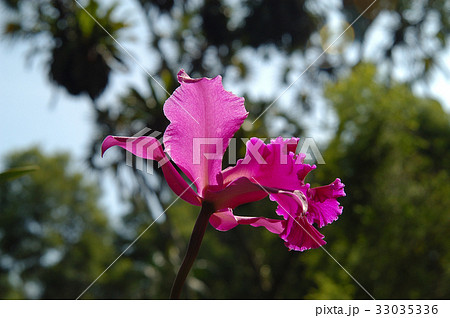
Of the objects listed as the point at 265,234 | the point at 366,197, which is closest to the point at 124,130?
the point at 265,234

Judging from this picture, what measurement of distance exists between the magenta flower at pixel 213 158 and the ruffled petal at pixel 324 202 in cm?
6

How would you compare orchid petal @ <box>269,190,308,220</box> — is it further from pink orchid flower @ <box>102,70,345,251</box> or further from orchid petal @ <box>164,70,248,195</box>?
orchid petal @ <box>164,70,248,195</box>

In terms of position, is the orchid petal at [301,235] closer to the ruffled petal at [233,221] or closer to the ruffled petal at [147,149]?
the ruffled petal at [233,221]

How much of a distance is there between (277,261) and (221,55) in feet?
14.4

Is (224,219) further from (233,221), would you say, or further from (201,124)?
(201,124)

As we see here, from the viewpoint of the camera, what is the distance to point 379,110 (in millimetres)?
5848

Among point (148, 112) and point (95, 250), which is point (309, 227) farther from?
point (95, 250)

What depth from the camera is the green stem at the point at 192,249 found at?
0.52 meters

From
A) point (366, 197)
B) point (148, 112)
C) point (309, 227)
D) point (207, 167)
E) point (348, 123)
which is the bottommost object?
point (366, 197)

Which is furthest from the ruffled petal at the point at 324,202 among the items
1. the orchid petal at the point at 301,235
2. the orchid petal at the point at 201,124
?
the orchid petal at the point at 201,124

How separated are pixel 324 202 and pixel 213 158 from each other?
23 cm

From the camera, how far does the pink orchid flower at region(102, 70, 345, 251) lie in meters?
0.59

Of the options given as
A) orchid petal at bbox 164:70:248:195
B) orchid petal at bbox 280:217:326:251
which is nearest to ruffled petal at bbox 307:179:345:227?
orchid petal at bbox 280:217:326:251

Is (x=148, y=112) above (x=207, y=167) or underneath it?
underneath
